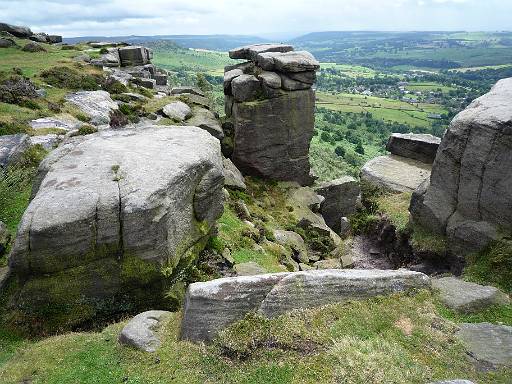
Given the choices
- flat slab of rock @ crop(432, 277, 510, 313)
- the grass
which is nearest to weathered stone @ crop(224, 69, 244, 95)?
flat slab of rock @ crop(432, 277, 510, 313)

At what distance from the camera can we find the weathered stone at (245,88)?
41.6 m

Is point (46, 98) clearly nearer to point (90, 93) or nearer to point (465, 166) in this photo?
point (90, 93)

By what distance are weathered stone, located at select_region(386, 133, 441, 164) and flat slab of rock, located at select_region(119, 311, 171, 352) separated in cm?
2957

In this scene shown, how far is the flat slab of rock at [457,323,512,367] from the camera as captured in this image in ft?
44.1

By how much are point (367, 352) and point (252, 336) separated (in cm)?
345

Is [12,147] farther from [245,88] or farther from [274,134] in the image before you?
[274,134]

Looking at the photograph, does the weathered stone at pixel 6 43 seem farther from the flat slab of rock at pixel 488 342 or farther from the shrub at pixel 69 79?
the flat slab of rock at pixel 488 342

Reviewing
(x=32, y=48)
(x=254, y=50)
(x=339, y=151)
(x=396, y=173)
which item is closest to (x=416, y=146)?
(x=396, y=173)

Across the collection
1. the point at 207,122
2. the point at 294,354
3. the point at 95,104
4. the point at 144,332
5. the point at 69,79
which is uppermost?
the point at 69,79

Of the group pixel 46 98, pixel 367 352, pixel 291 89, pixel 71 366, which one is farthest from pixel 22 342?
pixel 291 89

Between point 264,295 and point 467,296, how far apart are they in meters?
7.63

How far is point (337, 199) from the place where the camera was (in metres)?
48.6

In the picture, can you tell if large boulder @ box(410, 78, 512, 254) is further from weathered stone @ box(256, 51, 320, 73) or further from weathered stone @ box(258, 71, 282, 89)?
weathered stone @ box(258, 71, 282, 89)

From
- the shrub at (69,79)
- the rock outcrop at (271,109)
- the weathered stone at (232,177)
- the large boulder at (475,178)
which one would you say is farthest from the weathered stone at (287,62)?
the large boulder at (475,178)
